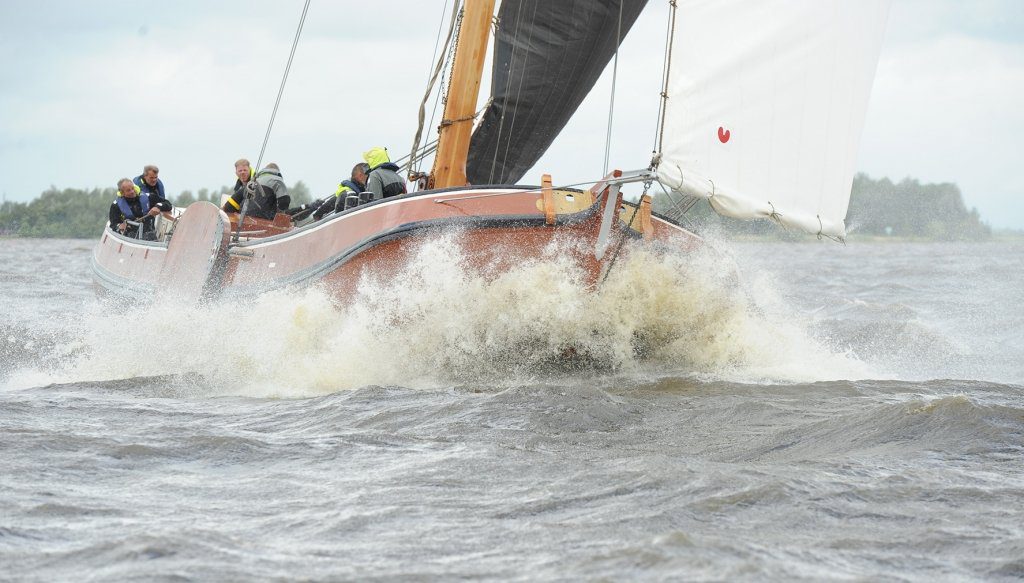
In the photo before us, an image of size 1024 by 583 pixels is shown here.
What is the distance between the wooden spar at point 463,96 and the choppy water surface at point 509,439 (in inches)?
80.2

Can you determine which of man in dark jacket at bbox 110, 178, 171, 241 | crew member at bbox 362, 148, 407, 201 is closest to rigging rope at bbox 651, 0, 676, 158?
crew member at bbox 362, 148, 407, 201

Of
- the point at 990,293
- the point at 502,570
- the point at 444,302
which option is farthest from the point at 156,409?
the point at 990,293

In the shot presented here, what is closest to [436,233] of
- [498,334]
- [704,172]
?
[498,334]

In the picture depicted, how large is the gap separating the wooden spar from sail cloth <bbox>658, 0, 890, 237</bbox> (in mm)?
2958

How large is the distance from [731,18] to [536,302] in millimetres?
2244

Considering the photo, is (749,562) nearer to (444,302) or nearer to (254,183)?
(444,302)

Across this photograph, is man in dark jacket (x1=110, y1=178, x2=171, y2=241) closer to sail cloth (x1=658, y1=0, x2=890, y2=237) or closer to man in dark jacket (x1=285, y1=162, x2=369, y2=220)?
man in dark jacket (x1=285, y1=162, x2=369, y2=220)

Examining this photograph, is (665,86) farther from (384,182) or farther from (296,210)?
(296,210)

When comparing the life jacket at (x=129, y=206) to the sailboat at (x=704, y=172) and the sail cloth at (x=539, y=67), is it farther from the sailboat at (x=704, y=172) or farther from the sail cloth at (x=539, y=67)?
the sailboat at (x=704, y=172)

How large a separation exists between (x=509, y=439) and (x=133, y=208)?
968 centimetres

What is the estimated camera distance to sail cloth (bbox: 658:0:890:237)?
7379 mm

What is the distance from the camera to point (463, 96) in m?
10.1

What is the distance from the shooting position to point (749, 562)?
3424 millimetres

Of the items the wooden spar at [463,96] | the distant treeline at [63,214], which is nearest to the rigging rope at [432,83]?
the wooden spar at [463,96]
